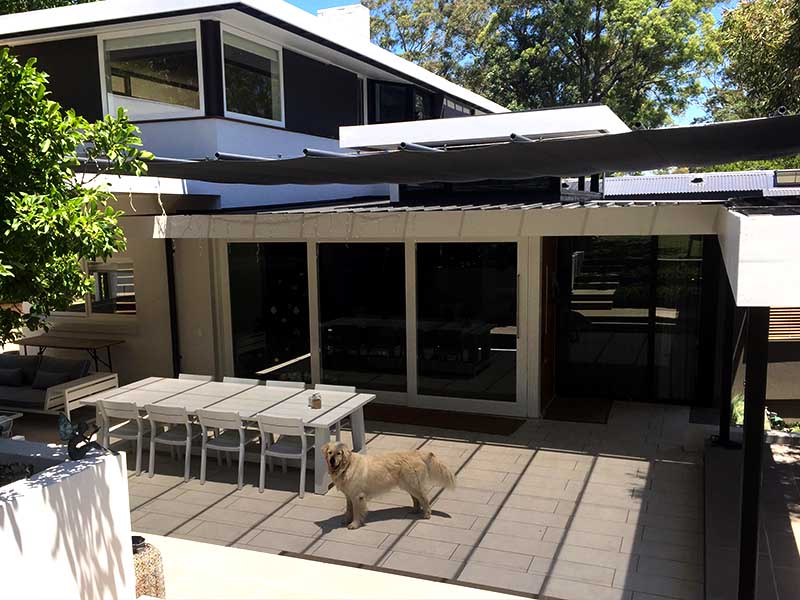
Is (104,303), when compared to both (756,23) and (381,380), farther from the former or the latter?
(756,23)

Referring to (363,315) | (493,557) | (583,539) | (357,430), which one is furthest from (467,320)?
(493,557)

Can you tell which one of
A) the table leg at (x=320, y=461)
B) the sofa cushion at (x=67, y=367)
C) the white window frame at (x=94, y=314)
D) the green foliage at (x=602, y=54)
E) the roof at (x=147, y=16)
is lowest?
the table leg at (x=320, y=461)

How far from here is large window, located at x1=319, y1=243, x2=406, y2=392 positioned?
408 inches

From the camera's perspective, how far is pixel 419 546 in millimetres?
5871

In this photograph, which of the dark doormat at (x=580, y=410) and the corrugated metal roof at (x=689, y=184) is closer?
the dark doormat at (x=580, y=410)

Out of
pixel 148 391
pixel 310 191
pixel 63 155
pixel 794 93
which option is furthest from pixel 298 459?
pixel 794 93

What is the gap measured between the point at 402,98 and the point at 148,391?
1025 cm

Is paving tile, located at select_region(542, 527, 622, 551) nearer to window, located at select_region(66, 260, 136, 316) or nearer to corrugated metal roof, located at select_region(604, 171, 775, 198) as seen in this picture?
window, located at select_region(66, 260, 136, 316)

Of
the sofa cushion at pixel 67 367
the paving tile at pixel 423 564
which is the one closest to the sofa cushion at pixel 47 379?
the sofa cushion at pixel 67 367

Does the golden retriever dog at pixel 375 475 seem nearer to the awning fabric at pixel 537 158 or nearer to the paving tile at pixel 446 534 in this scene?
the paving tile at pixel 446 534

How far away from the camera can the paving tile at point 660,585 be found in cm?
502

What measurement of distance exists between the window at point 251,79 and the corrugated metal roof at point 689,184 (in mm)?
11564

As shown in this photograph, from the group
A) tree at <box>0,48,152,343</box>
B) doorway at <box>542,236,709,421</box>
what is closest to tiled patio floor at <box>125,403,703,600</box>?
doorway at <box>542,236,709,421</box>

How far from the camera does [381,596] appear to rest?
496cm
